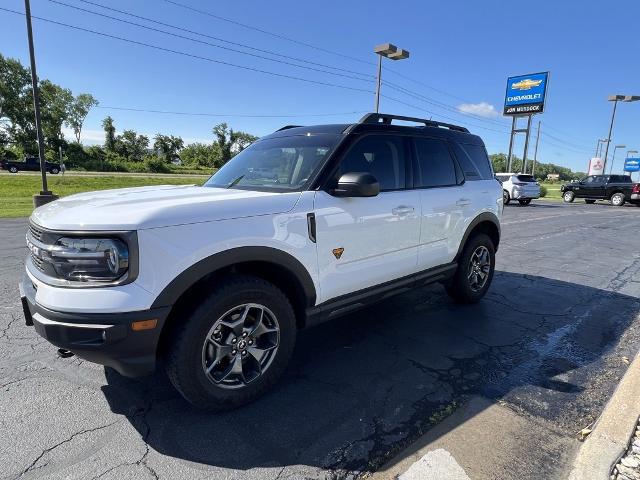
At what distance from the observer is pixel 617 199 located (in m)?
24.6

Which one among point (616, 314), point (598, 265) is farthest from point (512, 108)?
point (616, 314)

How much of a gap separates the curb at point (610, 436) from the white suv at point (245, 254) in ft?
5.50

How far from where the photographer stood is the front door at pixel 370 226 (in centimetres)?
285

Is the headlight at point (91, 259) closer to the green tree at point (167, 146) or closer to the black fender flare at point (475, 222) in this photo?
the black fender flare at point (475, 222)

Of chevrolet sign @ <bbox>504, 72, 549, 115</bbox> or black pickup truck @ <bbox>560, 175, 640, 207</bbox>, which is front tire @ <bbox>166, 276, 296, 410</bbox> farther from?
chevrolet sign @ <bbox>504, 72, 549, 115</bbox>

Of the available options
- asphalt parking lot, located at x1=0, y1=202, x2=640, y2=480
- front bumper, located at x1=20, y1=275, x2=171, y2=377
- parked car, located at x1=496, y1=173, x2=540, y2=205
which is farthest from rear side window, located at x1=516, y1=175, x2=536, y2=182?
front bumper, located at x1=20, y1=275, x2=171, y2=377

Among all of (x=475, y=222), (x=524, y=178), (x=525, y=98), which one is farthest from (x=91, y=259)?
(x=525, y=98)

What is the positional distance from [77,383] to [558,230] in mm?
12674

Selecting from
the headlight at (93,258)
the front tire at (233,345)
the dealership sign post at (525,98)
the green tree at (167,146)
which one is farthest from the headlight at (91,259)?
the green tree at (167,146)

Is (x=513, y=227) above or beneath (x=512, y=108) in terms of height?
beneath

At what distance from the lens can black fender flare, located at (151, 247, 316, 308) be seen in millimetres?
2156

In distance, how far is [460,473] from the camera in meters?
2.04

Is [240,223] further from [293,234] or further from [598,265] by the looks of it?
[598,265]

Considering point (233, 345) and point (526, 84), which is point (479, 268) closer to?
point (233, 345)
